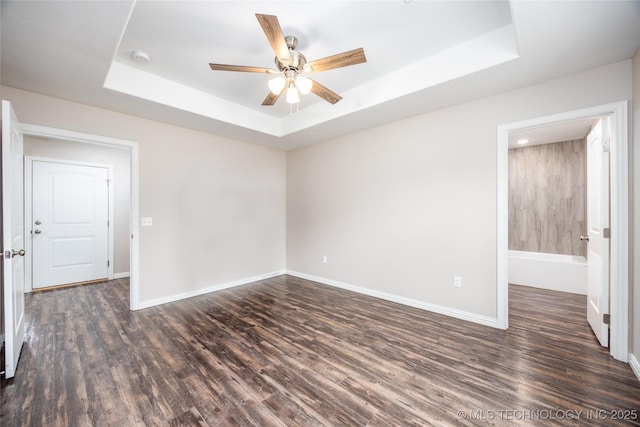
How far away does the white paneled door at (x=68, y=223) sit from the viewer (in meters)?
4.18

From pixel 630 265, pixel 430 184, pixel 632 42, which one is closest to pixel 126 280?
pixel 430 184

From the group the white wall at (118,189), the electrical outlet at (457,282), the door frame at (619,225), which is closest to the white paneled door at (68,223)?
the white wall at (118,189)

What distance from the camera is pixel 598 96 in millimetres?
2260

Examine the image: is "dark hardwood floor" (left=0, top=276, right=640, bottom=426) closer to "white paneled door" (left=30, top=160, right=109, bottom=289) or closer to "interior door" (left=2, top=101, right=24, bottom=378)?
"interior door" (left=2, top=101, right=24, bottom=378)

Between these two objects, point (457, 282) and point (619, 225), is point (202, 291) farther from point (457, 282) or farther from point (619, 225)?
point (619, 225)

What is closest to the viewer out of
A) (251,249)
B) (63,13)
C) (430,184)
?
(63,13)

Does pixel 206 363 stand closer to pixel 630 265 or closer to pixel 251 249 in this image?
pixel 251 249

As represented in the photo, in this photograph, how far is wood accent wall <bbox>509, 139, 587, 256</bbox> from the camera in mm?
4469

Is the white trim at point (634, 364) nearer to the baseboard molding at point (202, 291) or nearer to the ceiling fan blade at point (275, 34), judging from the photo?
the ceiling fan blade at point (275, 34)

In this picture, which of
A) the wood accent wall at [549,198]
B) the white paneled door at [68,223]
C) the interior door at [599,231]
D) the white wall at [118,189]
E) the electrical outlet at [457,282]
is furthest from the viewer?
the white wall at [118,189]

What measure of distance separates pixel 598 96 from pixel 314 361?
3.41 m

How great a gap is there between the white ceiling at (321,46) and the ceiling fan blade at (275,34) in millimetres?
353


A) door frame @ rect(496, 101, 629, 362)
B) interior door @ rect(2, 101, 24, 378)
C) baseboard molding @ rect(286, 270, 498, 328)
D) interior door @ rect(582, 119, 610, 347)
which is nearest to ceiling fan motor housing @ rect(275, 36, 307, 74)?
interior door @ rect(2, 101, 24, 378)

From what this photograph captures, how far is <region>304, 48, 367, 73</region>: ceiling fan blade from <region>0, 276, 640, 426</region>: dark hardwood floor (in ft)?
8.05
